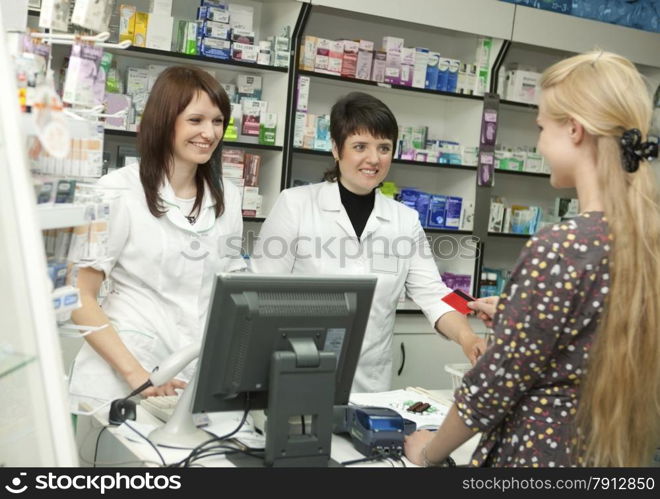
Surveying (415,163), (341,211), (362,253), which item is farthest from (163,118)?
(415,163)

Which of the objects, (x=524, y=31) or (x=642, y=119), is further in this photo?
(x=524, y=31)

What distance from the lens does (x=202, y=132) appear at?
272 centimetres

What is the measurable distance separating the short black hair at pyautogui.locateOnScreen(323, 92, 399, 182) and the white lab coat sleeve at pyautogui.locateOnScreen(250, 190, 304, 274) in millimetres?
321

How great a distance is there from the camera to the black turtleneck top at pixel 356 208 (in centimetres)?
340

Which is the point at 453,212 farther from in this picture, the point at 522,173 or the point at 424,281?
the point at 424,281

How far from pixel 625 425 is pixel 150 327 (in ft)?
5.22

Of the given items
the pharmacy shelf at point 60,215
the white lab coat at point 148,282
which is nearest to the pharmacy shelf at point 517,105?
the white lab coat at point 148,282

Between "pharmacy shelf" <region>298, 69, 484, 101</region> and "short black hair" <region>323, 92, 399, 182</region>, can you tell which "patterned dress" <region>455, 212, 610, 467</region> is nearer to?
"short black hair" <region>323, 92, 399, 182</region>

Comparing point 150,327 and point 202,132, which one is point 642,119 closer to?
point 202,132

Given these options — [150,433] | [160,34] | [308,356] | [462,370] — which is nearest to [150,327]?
[150,433]

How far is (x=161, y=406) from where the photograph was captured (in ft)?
7.73

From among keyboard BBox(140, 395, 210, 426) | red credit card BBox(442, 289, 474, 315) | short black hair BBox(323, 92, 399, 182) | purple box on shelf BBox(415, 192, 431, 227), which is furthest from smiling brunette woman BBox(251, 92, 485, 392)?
purple box on shelf BBox(415, 192, 431, 227)

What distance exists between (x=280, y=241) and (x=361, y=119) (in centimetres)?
60

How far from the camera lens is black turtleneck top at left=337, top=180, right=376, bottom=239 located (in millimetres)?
3398
